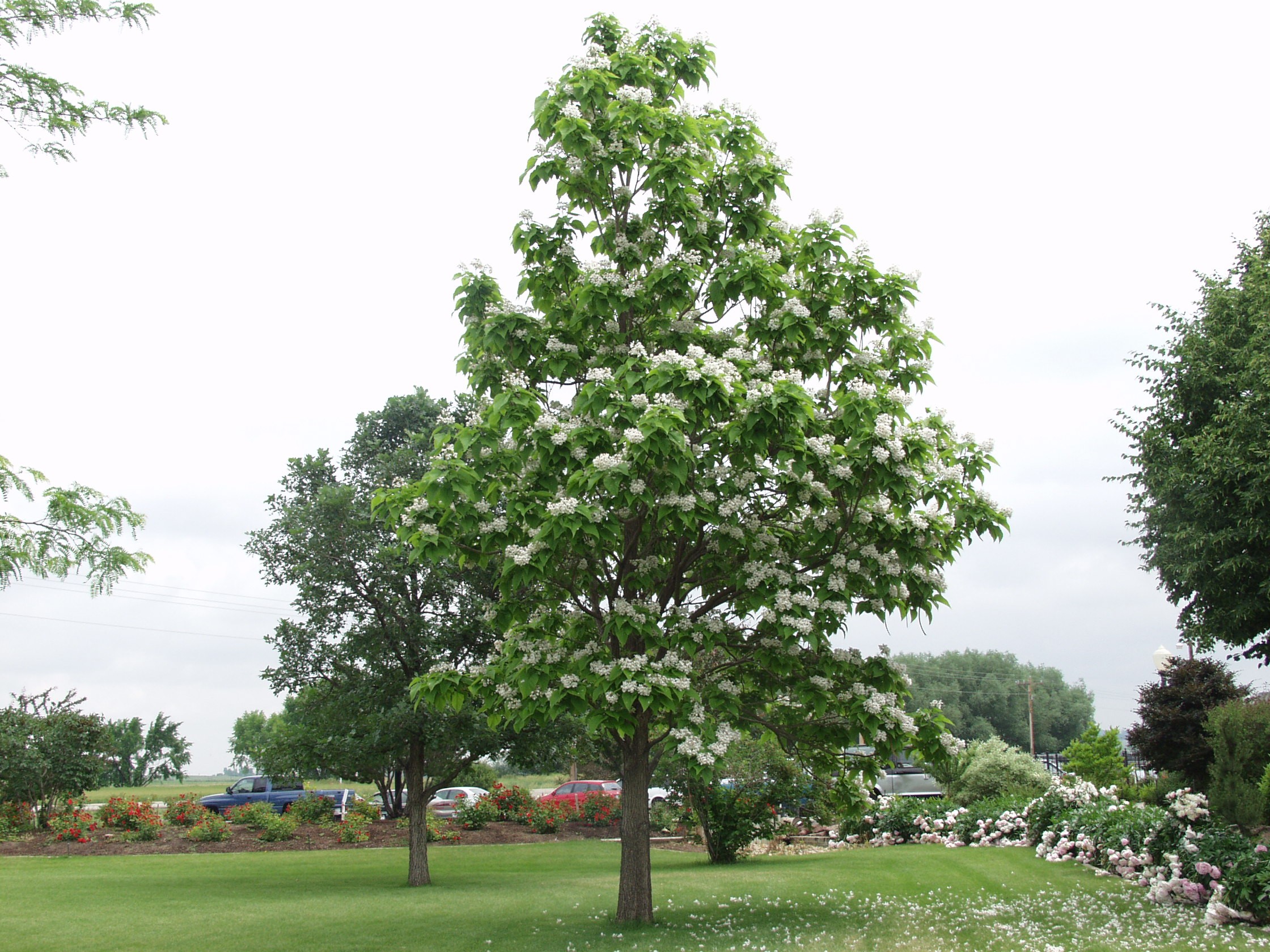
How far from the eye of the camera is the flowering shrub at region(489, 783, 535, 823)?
28.2 metres

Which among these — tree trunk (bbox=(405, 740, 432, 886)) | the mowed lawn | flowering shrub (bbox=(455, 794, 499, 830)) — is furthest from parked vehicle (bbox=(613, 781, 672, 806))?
flowering shrub (bbox=(455, 794, 499, 830))

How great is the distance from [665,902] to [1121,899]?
649 cm

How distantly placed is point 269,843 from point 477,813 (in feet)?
19.6

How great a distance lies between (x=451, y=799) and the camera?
122 feet

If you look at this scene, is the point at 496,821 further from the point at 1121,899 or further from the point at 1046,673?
the point at 1046,673

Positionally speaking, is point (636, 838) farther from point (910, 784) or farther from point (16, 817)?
point (910, 784)

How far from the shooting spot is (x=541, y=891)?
51.0 ft

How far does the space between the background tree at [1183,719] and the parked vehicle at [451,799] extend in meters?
18.8

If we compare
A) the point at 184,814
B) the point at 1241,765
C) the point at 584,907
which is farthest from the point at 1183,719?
the point at 184,814

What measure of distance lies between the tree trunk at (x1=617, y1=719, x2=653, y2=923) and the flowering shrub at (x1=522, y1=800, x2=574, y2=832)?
16.5 metres

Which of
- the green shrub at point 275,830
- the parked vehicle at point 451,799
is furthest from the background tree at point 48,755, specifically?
the parked vehicle at point 451,799

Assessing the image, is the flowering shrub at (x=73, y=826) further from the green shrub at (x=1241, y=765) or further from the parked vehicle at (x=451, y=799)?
the green shrub at (x=1241, y=765)

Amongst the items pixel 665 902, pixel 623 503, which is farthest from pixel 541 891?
pixel 623 503

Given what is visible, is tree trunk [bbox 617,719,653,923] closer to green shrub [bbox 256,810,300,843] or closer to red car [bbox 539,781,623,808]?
green shrub [bbox 256,810,300,843]
